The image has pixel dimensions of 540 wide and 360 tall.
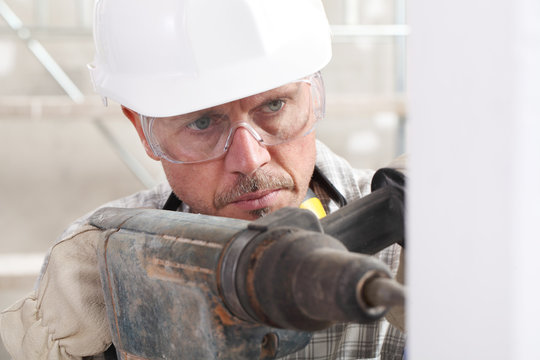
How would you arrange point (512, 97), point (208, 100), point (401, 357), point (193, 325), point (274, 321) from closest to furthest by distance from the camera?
1. point (512, 97)
2. point (274, 321)
3. point (193, 325)
4. point (208, 100)
5. point (401, 357)

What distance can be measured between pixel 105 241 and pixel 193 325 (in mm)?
241

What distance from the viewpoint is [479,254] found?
43 cm

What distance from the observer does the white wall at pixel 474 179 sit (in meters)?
0.40

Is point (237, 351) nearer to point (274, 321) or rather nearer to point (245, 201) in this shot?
point (274, 321)

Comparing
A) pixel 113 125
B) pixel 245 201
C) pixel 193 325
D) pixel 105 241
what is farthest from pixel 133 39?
pixel 113 125

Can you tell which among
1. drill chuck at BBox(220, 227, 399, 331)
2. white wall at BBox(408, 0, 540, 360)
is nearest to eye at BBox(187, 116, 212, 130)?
drill chuck at BBox(220, 227, 399, 331)

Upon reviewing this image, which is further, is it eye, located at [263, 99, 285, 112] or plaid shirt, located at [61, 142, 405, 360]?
plaid shirt, located at [61, 142, 405, 360]

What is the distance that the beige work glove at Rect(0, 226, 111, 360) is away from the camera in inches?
45.9

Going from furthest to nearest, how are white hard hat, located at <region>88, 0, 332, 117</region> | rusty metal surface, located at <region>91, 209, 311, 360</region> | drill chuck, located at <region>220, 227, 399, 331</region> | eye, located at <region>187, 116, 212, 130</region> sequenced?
eye, located at <region>187, 116, 212, 130</region> → white hard hat, located at <region>88, 0, 332, 117</region> → rusty metal surface, located at <region>91, 209, 311, 360</region> → drill chuck, located at <region>220, 227, 399, 331</region>

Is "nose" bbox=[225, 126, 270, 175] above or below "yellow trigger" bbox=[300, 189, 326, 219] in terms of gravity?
above

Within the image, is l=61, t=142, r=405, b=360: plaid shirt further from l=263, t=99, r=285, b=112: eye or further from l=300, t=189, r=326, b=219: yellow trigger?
l=263, t=99, r=285, b=112: eye

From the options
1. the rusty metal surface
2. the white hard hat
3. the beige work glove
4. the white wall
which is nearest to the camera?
the white wall

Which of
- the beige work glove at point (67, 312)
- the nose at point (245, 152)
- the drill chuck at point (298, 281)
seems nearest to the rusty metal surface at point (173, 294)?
the drill chuck at point (298, 281)

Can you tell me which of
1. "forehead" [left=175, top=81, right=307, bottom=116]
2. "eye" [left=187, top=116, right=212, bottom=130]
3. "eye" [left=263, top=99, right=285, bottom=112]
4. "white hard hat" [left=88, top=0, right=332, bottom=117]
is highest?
"white hard hat" [left=88, top=0, right=332, bottom=117]
